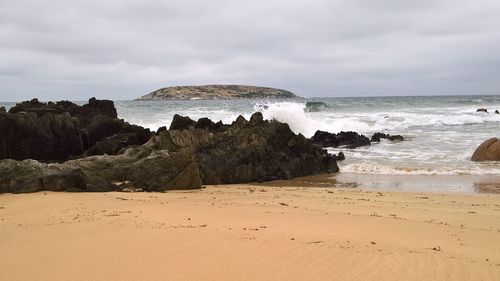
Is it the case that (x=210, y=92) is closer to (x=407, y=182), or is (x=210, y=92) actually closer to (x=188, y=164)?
(x=407, y=182)

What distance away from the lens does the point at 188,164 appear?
34.8 feet

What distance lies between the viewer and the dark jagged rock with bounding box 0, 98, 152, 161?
12836 millimetres

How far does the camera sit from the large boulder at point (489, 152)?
16250mm

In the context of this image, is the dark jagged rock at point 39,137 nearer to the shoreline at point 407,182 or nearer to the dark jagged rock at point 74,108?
the dark jagged rock at point 74,108

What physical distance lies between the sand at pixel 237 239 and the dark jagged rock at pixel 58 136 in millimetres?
5547

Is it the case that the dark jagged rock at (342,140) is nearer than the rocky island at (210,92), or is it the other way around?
the dark jagged rock at (342,140)

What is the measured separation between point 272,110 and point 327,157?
1618cm

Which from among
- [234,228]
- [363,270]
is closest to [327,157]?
[234,228]

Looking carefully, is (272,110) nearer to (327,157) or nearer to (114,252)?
(327,157)

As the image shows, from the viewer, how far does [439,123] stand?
121 ft

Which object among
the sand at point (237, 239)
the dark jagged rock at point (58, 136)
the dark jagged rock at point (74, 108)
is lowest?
the sand at point (237, 239)

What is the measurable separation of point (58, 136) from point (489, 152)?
14.2 meters

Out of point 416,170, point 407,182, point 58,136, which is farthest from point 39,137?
point 416,170

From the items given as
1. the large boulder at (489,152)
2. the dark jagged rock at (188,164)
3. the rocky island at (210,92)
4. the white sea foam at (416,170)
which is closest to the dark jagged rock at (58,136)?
the dark jagged rock at (188,164)
